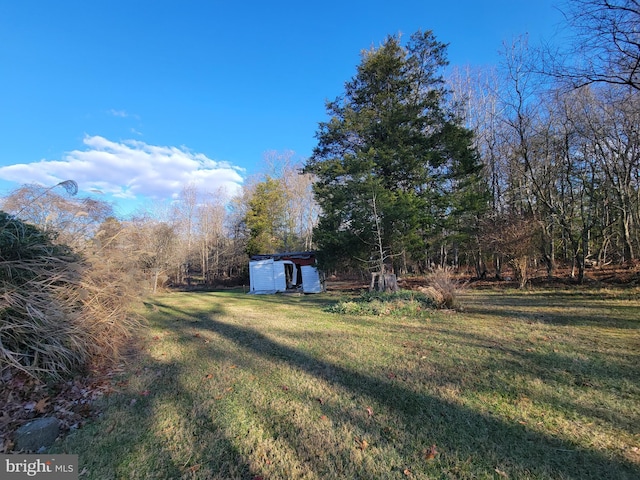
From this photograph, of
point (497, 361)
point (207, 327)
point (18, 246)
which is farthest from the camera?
point (207, 327)

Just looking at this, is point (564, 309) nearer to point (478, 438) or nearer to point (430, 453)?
point (478, 438)

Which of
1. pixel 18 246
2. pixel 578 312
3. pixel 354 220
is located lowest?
pixel 578 312

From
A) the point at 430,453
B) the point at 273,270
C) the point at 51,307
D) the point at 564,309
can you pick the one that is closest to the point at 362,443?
the point at 430,453

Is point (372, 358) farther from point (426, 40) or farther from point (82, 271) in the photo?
point (426, 40)

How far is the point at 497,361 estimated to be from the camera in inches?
167

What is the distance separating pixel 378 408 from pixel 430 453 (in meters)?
0.75

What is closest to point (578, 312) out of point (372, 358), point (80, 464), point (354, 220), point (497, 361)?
point (497, 361)

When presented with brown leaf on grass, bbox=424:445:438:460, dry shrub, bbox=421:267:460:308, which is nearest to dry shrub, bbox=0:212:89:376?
brown leaf on grass, bbox=424:445:438:460

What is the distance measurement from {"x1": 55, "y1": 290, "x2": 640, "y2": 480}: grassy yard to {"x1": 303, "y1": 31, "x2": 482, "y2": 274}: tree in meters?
8.21

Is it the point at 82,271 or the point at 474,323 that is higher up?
the point at 82,271

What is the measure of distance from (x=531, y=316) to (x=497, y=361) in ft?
12.6

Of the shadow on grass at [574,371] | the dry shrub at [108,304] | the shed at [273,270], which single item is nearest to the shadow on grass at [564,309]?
the shadow on grass at [574,371]

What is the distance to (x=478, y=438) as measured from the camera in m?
2.51

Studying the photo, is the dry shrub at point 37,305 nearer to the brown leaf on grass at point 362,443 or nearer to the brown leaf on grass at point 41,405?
the brown leaf on grass at point 41,405
